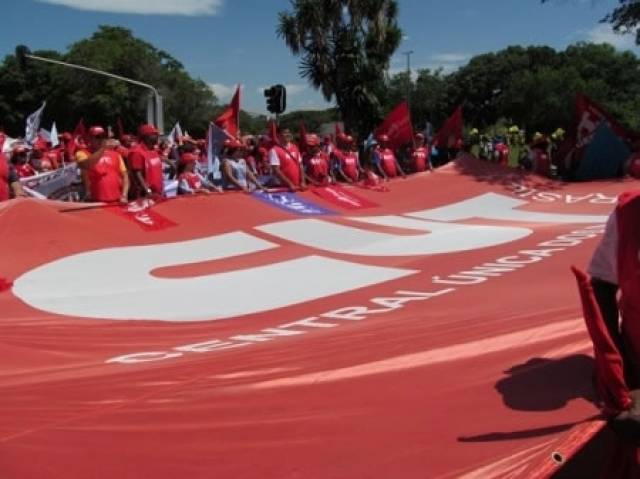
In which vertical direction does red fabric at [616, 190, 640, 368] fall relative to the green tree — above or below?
below

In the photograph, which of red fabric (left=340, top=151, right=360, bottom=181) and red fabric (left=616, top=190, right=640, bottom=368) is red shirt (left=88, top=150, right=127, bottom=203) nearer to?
red fabric (left=340, top=151, right=360, bottom=181)

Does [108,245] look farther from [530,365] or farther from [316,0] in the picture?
[316,0]

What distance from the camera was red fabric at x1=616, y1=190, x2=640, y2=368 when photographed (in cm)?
243

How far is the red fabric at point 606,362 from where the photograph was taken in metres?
2.16

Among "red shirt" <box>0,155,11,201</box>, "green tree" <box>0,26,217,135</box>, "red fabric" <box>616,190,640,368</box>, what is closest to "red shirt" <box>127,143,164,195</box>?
"red shirt" <box>0,155,11,201</box>

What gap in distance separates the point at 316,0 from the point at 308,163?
1428 cm

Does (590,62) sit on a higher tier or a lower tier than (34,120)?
higher

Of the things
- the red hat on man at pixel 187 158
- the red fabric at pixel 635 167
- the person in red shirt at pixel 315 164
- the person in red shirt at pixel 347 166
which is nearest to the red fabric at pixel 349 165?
the person in red shirt at pixel 347 166

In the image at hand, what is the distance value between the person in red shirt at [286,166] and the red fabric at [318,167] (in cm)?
75

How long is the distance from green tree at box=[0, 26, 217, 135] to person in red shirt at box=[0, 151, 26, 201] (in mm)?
53309

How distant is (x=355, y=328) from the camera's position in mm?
4473

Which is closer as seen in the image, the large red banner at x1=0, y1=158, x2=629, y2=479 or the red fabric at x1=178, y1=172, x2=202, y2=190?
the large red banner at x1=0, y1=158, x2=629, y2=479

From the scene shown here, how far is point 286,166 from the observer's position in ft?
38.4

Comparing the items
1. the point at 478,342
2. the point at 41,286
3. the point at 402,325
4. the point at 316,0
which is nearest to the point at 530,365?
the point at 478,342
